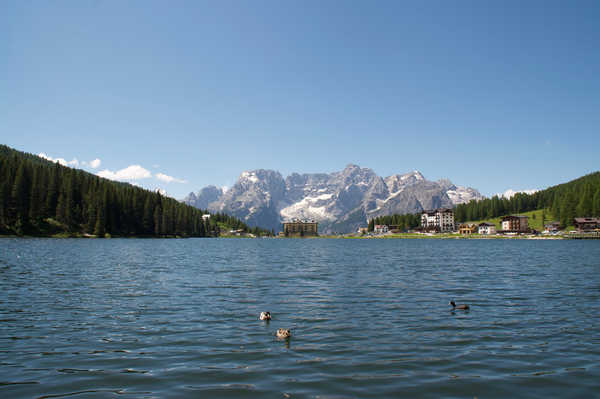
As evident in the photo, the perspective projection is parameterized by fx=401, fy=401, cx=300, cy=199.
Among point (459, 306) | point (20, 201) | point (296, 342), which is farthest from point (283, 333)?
point (20, 201)

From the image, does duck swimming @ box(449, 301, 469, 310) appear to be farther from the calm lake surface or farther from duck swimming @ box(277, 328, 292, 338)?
duck swimming @ box(277, 328, 292, 338)

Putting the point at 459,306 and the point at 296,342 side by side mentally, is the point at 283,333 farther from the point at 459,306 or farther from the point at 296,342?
the point at 459,306

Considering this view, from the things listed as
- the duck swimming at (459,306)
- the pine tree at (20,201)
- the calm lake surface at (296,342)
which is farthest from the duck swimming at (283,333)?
the pine tree at (20,201)

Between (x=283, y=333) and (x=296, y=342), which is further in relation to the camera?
(x=283, y=333)

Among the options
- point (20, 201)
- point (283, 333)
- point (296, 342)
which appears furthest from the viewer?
point (20, 201)

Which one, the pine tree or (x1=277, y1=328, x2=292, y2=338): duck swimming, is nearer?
(x1=277, y1=328, x2=292, y2=338): duck swimming

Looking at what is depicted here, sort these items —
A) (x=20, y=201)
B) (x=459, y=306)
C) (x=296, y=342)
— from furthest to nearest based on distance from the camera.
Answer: (x=20, y=201)
(x=459, y=306)
(x=296, y=342)

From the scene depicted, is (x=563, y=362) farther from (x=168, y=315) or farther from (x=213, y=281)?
(x=213, y=281)

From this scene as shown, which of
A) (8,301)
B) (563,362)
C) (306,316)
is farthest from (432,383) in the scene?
(8,301)

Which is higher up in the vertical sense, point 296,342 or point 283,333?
point 283,333

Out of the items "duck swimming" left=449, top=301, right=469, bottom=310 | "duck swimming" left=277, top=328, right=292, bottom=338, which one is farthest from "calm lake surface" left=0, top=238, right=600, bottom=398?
"duck swimming" left=449, top=301, right=469, bottom=310

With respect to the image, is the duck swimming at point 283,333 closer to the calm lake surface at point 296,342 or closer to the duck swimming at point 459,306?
the calm lake surface at point 296,342

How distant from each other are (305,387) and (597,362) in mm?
13365

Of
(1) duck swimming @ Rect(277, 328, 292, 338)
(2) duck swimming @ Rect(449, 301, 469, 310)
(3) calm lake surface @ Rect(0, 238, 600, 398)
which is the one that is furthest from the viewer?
(2) duck swimming @ Rect(449, 301, 469, 310)
